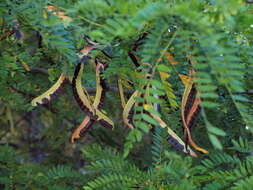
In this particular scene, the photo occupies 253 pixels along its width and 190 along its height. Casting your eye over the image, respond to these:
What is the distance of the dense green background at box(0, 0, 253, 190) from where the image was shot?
513 millimetres

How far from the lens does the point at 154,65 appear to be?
0.60 m

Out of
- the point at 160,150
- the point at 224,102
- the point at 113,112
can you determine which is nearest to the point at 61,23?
the point at 160,150

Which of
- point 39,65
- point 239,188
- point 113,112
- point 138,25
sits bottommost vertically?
point 113,112

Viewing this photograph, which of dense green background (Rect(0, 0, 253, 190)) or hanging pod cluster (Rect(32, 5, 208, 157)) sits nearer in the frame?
dense green background (Rect(0, 0, 253, 190))

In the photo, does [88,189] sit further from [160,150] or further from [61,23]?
[61,23]

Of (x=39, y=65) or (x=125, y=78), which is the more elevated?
(x=125, y=78)

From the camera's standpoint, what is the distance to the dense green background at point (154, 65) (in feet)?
1.68

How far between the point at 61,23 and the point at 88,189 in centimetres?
31

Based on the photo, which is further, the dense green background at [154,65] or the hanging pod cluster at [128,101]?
the hanging pod cluster at [128,101]

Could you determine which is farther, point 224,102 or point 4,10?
point 224,102

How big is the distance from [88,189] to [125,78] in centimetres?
22

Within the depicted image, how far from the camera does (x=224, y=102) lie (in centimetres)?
96

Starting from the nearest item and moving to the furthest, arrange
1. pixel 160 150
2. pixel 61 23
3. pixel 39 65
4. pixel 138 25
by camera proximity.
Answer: pixel 138 25, pixel 61 23, pixel 160 150, pixel 39 65

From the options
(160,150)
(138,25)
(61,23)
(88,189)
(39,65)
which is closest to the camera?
(138,25)
